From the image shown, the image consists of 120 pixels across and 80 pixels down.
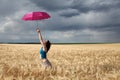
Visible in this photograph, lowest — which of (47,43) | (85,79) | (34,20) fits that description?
(85,79)

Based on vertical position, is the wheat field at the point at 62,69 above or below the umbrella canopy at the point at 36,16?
below

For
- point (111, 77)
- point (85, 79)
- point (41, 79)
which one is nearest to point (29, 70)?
point (41, 79)

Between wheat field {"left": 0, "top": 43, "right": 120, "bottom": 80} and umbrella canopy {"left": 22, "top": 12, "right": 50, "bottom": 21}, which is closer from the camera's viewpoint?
wheat field {"left": 0, "top": 43, "right": 120, "bottom": 80}

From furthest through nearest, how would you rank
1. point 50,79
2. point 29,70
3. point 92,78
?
point 29,70
point 92,78
point 50,79

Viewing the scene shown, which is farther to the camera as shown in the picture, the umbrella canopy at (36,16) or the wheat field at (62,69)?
the umbrella canopy at (36,16)

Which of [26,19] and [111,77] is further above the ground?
[26,19]

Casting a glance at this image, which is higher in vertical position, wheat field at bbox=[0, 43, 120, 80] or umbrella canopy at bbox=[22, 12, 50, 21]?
umbrella canopy at bbox=[22, 12, 50, 21]

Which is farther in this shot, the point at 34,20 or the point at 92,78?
the point at 34,20

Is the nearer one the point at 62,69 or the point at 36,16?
the point at 62,69

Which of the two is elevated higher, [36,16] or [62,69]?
[36,16]

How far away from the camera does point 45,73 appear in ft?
21.5

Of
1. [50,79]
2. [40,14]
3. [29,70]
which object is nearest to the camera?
[50,79]

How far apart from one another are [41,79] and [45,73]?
78 centimetres

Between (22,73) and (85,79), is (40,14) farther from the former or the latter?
(85,79)
